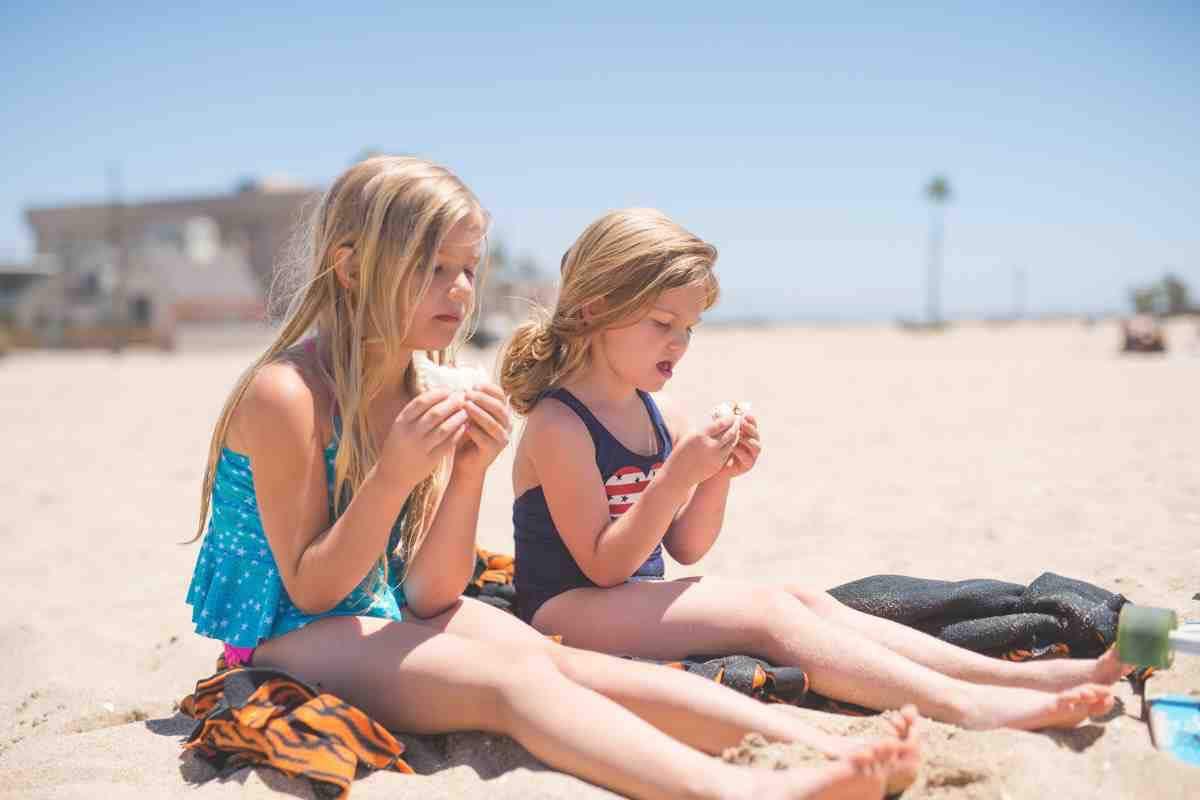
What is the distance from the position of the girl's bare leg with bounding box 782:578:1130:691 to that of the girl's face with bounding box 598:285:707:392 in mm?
747

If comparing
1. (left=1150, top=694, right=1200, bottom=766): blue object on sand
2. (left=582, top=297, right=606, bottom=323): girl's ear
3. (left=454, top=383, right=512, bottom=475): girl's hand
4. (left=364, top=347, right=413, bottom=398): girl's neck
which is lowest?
(left=1150, top=694, right=1200, bottom=766): blue object on sand

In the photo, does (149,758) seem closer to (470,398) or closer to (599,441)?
(470,398)

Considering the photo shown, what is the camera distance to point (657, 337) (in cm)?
284

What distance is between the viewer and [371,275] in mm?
2504

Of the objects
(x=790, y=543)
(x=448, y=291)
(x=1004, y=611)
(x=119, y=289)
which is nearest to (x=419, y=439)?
(x=448, y=291)

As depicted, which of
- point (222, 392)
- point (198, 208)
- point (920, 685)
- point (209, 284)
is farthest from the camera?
point (198, 208)

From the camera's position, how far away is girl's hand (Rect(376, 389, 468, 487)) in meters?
2.28

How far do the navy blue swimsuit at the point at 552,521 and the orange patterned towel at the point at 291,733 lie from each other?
0.71m

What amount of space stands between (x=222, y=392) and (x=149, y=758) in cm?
1479

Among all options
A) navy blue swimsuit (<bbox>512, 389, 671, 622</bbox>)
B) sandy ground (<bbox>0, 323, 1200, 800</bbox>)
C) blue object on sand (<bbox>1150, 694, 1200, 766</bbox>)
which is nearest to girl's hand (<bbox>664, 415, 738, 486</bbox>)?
navy blue swimsuit (<bbox>512, 389, 671, 622</bbox>)

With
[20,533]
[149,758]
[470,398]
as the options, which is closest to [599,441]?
[470,398]

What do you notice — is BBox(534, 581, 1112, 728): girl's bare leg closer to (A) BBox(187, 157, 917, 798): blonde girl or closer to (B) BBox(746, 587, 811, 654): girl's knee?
(B) BBox(746, 587, 811, 654): girl's knee

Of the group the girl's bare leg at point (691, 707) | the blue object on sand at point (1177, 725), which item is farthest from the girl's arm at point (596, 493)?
the blue object on sand at point (1177, 725)

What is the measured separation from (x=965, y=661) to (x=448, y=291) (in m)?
1.68
